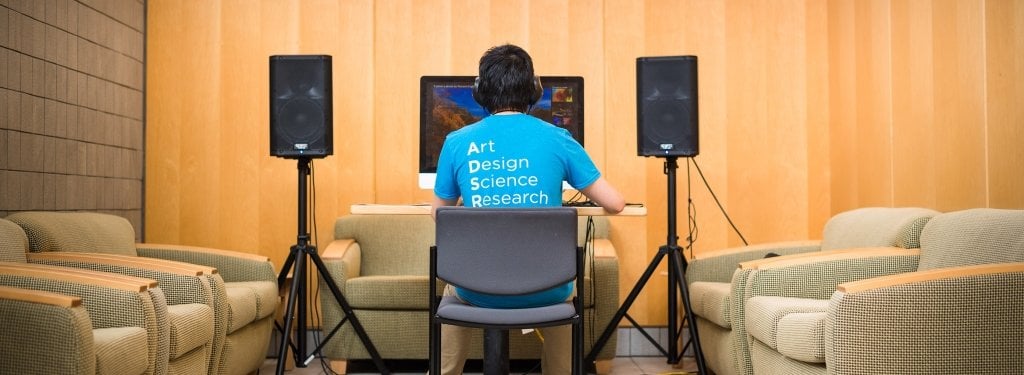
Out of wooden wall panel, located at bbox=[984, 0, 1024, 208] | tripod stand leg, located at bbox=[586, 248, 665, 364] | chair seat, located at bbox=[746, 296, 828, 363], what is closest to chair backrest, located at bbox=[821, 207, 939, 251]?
wooden wall panel, located at bbox=[984, 0, 1024, 208]

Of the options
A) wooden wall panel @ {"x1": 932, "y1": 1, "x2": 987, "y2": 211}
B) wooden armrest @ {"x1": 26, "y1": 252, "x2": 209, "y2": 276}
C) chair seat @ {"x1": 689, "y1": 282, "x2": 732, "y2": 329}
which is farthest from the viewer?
chair seat @ {"x1": 689, "y1": 282, "x2": 732, "y2": 329}

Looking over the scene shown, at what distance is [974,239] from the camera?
256 centimetres

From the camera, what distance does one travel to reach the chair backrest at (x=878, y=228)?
121 inches

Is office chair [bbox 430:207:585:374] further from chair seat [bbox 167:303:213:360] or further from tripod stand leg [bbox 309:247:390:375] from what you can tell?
tripod stand leg [bbox 309:247:390:375]

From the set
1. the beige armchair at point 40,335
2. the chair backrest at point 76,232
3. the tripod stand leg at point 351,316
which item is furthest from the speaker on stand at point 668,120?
the beige armchair at point 40,335


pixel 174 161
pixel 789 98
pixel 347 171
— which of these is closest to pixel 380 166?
pixel 347 171

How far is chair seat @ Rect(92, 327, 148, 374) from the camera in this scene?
2.18 meters

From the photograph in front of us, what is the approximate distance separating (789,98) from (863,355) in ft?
8.93

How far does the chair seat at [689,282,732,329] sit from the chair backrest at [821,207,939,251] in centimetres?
48

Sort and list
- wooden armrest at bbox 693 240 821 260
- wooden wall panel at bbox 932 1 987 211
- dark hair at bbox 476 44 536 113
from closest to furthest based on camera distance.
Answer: dark hair at bbox 476 44 536 113 → wooden wall panel at bbox 932 1 987 211 → wooden armrest at bbox 693 240 821 260

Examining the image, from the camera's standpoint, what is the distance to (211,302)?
3.04 metres

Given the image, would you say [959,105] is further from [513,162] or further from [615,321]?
[513,162]

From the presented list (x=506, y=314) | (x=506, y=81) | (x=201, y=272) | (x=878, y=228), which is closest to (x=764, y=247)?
(x=878, y=228)

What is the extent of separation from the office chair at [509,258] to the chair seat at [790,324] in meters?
0.66
